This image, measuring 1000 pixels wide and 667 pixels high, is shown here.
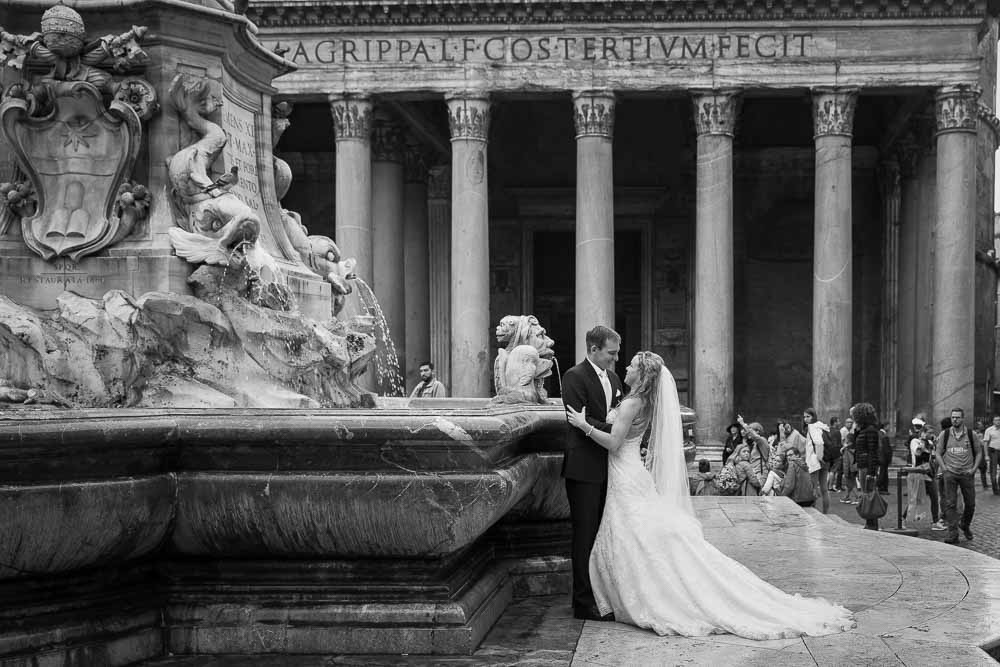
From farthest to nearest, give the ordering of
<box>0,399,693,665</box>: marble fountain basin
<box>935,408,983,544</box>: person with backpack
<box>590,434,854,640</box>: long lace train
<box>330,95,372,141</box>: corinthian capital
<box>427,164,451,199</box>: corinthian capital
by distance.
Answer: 1. <box>427,164,451,199</box>: corinthian capital
2. <box>330,95,372,141</box>: corinthian capital
3. <box>935,408,983,544</box>: person with backpack
4. <box>590,434,854,640</box>: long lace train
5. <box>0,399,693,665</box>: marble fountain basin

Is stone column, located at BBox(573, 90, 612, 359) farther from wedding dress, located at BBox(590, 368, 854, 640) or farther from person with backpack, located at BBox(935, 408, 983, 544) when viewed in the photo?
wedding dress, located at BBox(590, 368, 854, 640)

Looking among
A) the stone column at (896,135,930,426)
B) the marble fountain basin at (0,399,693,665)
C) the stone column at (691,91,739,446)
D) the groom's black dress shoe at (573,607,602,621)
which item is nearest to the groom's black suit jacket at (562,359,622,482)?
the groom's black dress shoe at (573,607,602,621)

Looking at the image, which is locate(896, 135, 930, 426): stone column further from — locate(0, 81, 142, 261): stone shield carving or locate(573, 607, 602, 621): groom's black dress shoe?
locate(0, 81, 142, 261): stone shield carving

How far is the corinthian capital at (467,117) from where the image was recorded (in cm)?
2697

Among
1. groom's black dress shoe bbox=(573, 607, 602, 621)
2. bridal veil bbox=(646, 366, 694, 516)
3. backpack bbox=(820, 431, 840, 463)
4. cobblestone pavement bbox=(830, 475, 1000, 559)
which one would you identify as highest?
bridal veil bbox=(646, 366, 694, 516)

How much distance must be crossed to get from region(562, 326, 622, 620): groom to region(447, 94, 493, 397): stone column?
20.9 meters

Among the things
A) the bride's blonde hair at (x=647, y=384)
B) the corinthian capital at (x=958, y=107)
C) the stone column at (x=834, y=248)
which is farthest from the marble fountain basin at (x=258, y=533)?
the corinthian capital at (x=958, y=107)

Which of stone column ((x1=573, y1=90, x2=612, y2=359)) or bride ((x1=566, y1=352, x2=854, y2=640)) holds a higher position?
stone column ((x1=573, y1=90, x2=612, y2=359))

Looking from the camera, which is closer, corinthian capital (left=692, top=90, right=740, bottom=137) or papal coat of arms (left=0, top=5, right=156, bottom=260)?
papal coat of arms (left=0, top=5, right=156, bottom=260)

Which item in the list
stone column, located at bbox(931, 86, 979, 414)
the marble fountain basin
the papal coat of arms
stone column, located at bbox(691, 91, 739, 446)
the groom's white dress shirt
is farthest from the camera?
stone column, located at bbox(691, 91, 739, 446)

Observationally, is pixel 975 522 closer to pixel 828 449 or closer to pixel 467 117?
pixel 828 449

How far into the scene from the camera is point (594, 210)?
26922mm

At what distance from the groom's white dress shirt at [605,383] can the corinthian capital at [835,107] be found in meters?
22.1

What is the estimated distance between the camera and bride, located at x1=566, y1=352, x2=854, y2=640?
18.7 ft
